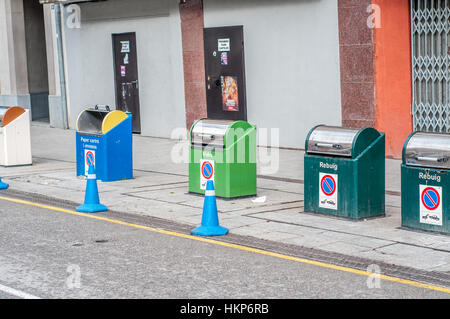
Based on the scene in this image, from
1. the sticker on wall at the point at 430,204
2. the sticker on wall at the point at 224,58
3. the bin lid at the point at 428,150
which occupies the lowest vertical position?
the sticker on wall at the point at 430,204

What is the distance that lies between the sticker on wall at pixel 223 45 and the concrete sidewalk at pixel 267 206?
8.03ft

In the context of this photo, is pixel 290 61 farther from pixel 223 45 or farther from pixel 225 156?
pixel 225 156

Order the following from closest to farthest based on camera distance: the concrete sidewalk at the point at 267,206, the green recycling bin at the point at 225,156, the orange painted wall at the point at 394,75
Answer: the concrete sidewalk at the point at 267,206
the green recycling bin at the point at 225,156
the orange painted wall at the point at 394,75

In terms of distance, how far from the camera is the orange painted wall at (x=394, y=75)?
14.6m

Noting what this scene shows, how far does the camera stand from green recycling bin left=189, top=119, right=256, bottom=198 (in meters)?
10.9

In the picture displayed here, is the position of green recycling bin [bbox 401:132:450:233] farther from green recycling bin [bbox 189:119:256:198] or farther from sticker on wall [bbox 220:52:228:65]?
sticker on wall [bbox 220:52:228:65]

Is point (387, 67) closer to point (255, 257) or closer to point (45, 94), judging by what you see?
point (255, 257)

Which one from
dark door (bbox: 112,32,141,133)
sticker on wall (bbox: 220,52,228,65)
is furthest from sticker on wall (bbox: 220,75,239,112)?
dark door (bbox: 112,32,141,133)

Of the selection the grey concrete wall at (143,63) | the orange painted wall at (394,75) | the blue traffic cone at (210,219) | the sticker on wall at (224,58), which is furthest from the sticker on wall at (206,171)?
the grey concrete wall at (143,63)

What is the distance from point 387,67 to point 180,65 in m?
5.47

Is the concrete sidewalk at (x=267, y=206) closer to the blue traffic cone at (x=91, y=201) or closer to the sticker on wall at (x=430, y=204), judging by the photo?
the sticker on wall at (x=430, y=204)

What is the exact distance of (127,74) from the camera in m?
19.8

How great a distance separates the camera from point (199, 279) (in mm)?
7309
